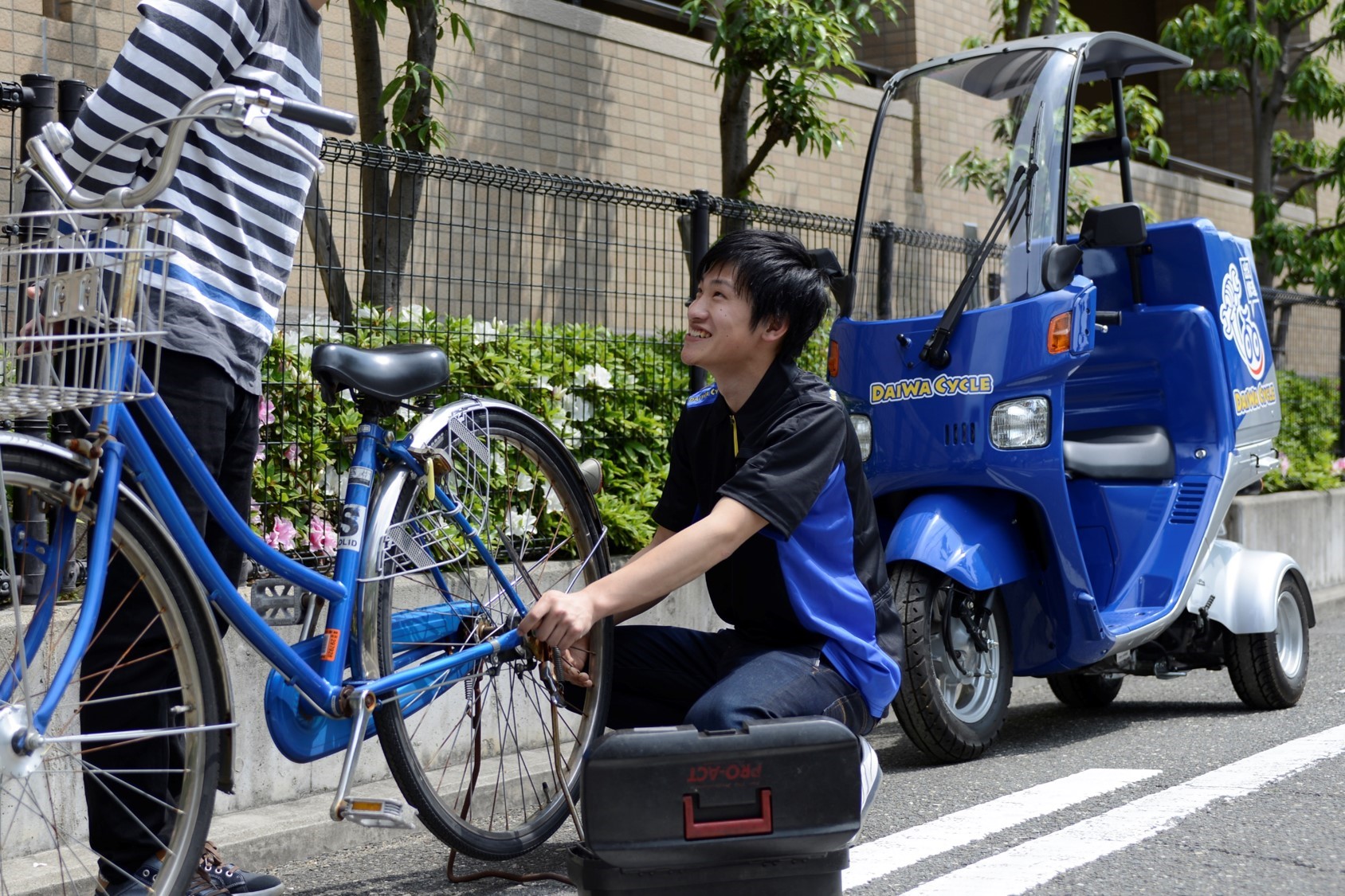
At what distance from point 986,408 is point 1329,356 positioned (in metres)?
8.44

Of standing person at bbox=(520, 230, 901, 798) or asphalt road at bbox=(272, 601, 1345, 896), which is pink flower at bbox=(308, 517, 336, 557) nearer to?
asphalt road at bbox=(272, 601, 1345, 896)

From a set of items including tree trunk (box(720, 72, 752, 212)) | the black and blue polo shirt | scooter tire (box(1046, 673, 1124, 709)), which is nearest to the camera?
the black and blue polo shirt

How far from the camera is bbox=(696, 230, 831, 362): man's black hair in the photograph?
136 inches

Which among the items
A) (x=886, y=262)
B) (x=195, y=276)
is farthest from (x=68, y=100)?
(x=886, y=262)

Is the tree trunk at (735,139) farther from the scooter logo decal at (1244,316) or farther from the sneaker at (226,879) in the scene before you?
the sneaker at (226,879)

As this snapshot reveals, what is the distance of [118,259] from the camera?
8.29 feet

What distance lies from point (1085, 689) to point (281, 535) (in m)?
3.18

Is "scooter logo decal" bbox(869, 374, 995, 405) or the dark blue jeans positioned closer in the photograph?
the dark blue jeans

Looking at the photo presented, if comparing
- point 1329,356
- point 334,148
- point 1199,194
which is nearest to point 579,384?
point 334,148

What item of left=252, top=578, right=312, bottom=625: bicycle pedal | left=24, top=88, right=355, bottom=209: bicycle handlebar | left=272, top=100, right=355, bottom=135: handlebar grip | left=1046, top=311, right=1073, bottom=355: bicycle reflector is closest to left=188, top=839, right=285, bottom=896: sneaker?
left=252, top=578, right=312, bottom=625: bicycle pedal

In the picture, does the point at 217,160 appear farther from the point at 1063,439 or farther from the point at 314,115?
the point at 1063,439

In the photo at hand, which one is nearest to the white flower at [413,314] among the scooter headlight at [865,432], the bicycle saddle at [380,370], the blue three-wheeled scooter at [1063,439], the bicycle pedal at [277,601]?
the blue three-wheeled scooter at [1063,439]

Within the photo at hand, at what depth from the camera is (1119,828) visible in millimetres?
3928

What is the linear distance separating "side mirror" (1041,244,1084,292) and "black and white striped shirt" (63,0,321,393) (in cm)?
250
